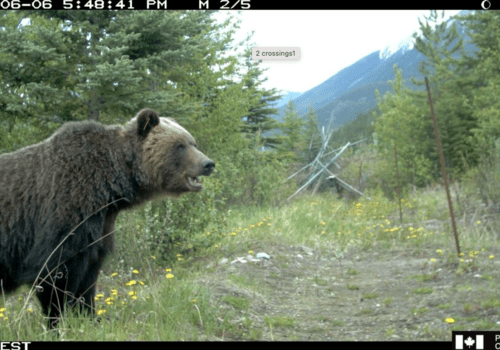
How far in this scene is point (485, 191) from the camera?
37.9ft

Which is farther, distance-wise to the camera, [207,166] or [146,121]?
[207,166]

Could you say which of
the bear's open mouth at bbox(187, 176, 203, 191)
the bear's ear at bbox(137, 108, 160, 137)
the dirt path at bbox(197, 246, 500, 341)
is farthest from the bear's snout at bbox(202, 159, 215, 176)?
the dirt path at bbox(197, 246, 500, 341)

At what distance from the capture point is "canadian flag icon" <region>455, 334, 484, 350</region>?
3846 millimetres

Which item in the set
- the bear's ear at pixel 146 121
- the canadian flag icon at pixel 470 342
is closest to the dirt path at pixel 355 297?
the canadian flag icon at pixel 470 342

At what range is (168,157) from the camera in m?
5.08

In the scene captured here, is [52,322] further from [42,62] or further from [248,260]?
[42,62]

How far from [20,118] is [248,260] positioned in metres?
4.88

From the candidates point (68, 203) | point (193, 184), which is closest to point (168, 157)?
point (193, 184)

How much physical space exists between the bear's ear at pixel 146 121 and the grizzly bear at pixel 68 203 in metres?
0.01

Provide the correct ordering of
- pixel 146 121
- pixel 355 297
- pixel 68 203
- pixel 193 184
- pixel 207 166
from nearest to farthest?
pixel 68 203
pixel 146 121
pixel 207 166
pixel 193 184
pixel 355 297

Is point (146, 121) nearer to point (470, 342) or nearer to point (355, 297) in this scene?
point (470, 342)

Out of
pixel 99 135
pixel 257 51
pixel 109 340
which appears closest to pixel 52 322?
pixel 109 340

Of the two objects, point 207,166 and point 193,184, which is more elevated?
point 207,166

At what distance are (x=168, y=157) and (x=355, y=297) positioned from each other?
3553mm
